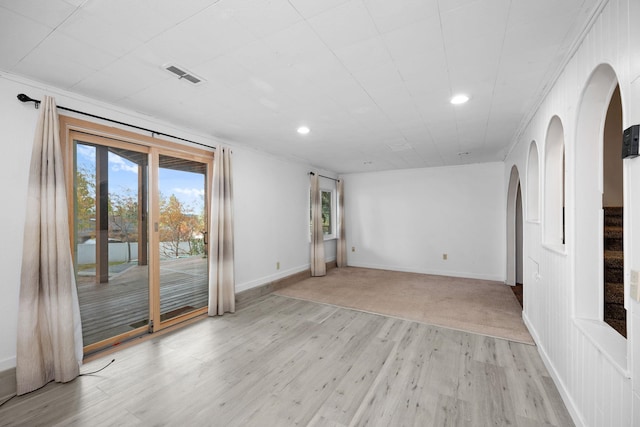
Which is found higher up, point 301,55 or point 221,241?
point 301,55

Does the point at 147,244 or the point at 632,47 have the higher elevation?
the point at 632,47

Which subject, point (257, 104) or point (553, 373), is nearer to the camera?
point (553, 373)

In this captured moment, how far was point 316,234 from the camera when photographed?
5.77m

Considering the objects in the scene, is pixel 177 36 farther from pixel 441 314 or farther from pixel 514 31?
pixel 441 314

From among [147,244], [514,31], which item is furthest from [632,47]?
[147,244]

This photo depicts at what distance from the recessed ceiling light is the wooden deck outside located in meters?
3.56

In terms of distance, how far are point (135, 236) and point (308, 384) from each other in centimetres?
237

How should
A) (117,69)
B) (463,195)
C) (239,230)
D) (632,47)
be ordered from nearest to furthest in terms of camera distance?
(632,47)
(117,69)
(239,230)
(463,195)

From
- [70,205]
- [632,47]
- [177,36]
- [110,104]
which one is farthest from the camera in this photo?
[110,104]

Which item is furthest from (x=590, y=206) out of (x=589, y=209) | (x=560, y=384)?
(x=560, y=384)

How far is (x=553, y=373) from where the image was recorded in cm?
215

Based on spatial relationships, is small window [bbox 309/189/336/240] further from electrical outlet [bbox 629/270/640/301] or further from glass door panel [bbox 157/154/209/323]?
electrical outlet [bbox 629/270/640/301]

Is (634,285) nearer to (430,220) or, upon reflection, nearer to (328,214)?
(430,220)

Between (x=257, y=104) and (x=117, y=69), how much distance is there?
1.10 meters
